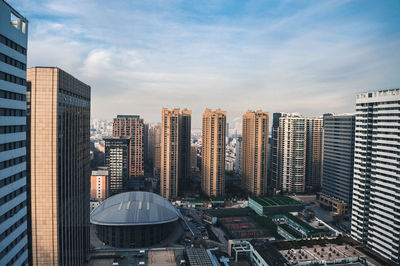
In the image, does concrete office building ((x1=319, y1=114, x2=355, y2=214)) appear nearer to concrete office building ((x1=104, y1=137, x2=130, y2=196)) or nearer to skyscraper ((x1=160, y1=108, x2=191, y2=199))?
skyscraper ((x1=160, y1=108, x2=191, y2=199))

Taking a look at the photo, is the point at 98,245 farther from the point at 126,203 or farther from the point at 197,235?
the point at 197,235

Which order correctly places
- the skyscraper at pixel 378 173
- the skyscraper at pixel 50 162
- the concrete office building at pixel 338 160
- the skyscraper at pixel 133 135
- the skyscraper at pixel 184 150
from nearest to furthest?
1. the skyscraper at pixel 50 162
2. the skyscraper at pixel 378 173
3. the concrete office building at pixel 338 160
4. the skyscraper at pixel 184 150
5. the skyscraper at pixel 133 135

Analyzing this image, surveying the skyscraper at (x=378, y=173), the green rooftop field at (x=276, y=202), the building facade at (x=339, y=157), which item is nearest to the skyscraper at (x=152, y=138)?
the green rooftop field at (x=276, y=202)

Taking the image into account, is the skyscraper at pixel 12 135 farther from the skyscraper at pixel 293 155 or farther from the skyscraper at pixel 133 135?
the skyscraper at pixel 133 135

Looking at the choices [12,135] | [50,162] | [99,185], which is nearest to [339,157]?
[99,185]

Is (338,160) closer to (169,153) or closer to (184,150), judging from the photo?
(169,153)

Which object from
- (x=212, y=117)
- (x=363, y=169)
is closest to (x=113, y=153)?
(x=212, y=117)
